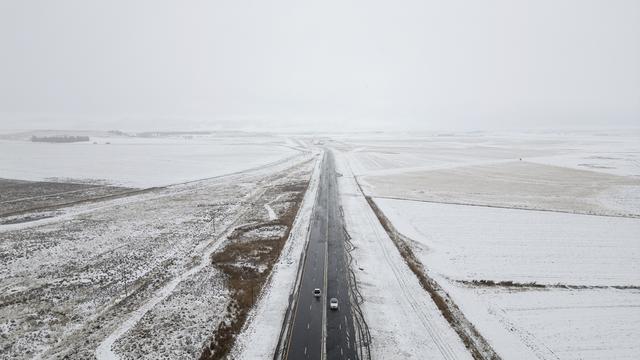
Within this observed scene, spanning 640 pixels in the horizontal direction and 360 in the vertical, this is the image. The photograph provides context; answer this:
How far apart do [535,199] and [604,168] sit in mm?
46935

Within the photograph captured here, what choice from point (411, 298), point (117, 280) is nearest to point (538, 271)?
point (411, 298)

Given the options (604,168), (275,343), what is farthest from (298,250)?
(604,168)

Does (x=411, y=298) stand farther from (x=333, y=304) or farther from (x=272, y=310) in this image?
(x=272, y=310)

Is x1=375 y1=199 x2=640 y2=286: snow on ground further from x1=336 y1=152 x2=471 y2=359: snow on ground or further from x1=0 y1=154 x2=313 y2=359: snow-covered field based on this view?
x1=0 y1=154 x2=313 y2=359: snow-covered field

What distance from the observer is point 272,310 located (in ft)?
85.3

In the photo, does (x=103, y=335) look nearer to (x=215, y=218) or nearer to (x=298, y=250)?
(x=298, y=250)

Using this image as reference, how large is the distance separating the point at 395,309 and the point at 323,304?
221 inches

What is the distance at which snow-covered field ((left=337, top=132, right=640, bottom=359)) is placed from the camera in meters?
23.7

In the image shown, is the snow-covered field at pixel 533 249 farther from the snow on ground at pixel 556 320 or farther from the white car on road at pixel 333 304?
the white car on road at pixel 333 304

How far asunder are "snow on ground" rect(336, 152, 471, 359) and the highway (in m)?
1.67

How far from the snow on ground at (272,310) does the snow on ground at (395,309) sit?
6.28 metres

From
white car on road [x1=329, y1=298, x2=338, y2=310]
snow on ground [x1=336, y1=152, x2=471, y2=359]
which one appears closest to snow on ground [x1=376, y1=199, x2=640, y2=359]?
snow on ground [x1=336, y1=152, x2=471, y2=359]

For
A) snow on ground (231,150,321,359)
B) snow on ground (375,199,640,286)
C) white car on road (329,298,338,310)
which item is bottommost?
snow on ground (231,150,321,359)

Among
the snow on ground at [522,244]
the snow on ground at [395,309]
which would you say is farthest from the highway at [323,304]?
the snow on ground at [522,244]
